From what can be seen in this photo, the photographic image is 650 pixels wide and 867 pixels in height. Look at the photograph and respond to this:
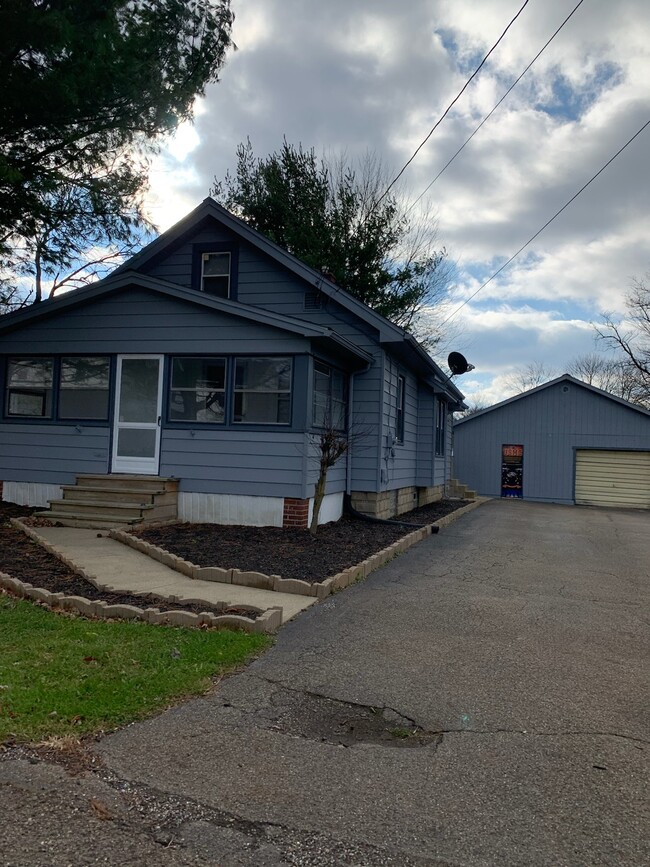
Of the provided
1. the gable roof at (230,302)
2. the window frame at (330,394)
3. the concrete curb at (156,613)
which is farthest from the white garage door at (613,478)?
the concrete curb at (156,613)

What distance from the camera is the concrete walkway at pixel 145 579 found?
22.2 feet

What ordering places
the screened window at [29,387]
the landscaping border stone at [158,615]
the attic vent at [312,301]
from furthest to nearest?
the attic vent at [312,301] < the screened window at [29,387] < the landscaping border stone at [158,615]

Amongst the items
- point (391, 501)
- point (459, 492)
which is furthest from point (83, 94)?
point (459, 492)

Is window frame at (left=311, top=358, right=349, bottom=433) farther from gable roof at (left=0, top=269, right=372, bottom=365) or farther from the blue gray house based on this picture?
gable roof at (left=0, top=269, right=372, bottom=365)

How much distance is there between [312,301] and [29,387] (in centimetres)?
573

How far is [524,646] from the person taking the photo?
5609 mm

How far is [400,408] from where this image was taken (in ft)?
50.8

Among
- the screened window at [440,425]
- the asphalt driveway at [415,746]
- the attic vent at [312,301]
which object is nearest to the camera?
the asphalt driveway at [415,746]

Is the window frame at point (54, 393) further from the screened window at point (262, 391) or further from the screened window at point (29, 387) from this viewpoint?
the screened window at point (262, 391)

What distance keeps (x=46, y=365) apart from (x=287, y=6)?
7475 millimetres

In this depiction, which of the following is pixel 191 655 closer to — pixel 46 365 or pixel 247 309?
pixel 247 309

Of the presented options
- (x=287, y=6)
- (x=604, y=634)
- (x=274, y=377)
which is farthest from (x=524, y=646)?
(x=287, y=6)

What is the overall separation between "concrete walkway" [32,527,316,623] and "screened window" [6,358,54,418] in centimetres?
411

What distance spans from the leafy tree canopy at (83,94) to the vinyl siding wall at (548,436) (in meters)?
18.9
